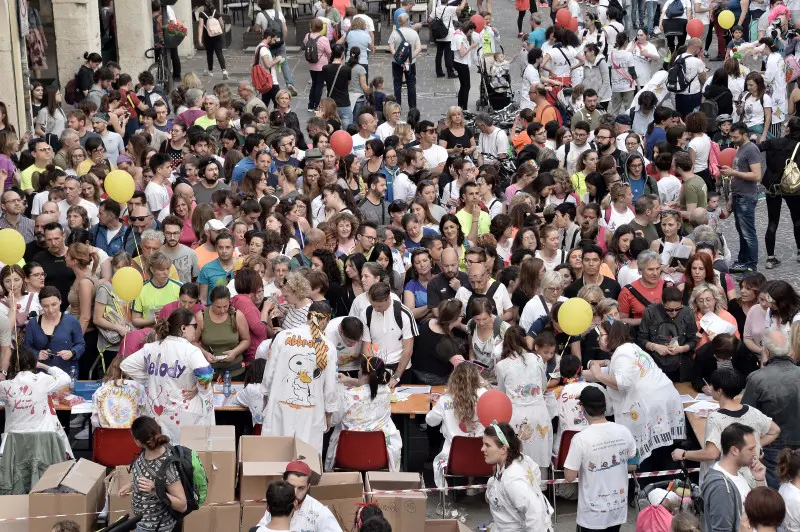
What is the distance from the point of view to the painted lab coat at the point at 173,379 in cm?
916

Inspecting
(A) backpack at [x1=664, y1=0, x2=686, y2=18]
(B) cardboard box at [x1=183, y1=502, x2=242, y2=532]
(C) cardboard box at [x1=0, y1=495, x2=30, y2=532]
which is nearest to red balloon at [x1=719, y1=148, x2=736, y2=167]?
(A) backpack at [x1=664, y1=0, x2=686, y2=18]

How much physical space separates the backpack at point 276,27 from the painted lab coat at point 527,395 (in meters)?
11.5

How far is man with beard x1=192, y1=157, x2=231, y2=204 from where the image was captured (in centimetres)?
1371

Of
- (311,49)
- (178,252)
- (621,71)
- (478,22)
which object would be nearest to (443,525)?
(178,252)

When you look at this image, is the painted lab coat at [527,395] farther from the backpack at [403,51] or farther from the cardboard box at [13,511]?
the backpack at [403,51]

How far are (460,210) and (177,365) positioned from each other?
469 centimetres

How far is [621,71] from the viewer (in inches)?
750

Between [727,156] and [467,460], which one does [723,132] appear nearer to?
[727,156]

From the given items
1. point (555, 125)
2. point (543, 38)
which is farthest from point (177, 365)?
point (543, 38)

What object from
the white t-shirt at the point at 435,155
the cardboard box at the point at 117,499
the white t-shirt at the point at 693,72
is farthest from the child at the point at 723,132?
the cardboard box at the point at 117,499

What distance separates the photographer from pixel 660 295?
36.0 feet

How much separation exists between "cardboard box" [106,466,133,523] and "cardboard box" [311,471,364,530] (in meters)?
1.17

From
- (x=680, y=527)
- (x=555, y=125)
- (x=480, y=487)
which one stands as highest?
(x=555, y=125)

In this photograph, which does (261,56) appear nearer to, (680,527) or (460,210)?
(460,210)
